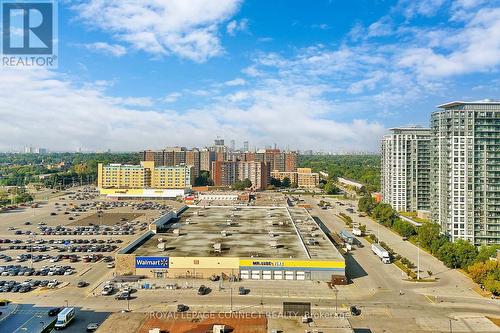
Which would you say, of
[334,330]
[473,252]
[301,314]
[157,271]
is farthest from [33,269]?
[473,252]

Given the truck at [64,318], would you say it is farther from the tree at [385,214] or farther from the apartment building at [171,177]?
the apartment building at [171,177]

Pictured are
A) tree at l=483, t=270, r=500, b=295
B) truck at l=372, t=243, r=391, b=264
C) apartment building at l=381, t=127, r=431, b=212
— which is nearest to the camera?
tree at l=483, t=270, r=500, b=295

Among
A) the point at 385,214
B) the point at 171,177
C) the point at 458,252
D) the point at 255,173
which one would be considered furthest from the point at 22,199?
the point at 458,252

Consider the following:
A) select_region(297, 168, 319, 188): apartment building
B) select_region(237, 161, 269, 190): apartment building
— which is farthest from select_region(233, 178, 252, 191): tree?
select_region(297, 168, 319, 188): apartment building

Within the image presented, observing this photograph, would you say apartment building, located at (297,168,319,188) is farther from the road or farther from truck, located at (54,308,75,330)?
truck, located at (54,308,75,330)

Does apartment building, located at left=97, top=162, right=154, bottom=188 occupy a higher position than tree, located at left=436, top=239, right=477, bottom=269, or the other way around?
apartment building, located at left=97, top=162, right=154, bottom=188

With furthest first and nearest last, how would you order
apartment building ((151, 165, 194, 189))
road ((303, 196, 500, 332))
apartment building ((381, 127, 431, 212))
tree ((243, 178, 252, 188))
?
tree ((243, 178, 252, 188)), apartment building ((151, 165, 194, 189)), apartment building ((381, 127, 431, 212)), road ((303, 196, 500, 332))

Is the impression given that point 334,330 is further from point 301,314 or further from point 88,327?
point 88,327

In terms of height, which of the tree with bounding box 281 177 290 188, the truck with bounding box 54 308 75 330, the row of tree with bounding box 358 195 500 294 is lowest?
the truck with bounding box 54 308 75 330

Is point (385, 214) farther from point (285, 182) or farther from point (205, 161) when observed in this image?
point (205, 161)
